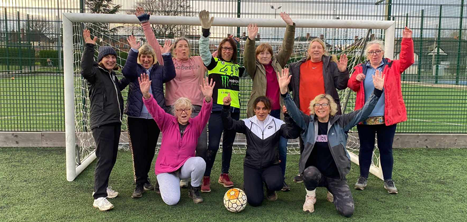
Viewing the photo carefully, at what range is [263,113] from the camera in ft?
12.0

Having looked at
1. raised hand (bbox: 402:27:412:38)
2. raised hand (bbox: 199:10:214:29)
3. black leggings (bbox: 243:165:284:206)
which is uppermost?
raised hand (bbox: 199:10:214:29)

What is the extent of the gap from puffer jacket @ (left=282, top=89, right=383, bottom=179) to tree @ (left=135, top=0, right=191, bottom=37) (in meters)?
2.63

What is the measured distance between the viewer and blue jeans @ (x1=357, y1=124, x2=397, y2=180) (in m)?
3.97

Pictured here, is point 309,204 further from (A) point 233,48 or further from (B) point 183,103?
(A) point 233,48

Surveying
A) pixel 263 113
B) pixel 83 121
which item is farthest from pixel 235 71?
pixel 83 121

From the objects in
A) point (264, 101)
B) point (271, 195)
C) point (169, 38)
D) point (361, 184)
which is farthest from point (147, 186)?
point (361, 184)

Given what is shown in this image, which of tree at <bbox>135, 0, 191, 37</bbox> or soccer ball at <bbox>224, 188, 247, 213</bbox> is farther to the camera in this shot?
tree at <bbox>135, 0, 191, 37</bbox>

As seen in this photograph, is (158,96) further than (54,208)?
Yes

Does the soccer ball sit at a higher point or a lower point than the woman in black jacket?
lower

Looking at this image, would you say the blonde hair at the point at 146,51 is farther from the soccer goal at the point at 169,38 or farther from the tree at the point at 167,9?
the tree at the point at 167,9

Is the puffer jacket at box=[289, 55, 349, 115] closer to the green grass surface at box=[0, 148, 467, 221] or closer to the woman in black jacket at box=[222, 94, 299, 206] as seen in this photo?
the woman in black jacket at box=[222, 94, 299, 206]

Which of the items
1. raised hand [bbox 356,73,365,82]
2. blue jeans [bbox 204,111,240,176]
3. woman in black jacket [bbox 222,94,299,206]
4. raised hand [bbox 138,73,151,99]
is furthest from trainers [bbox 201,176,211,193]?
raised hand [bbox 356,73,365,82]

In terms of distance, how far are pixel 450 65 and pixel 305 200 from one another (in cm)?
745

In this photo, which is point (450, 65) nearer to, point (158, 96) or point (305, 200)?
point (305, 200)
